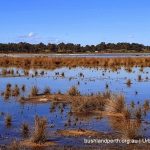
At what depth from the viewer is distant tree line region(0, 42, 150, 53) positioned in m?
132

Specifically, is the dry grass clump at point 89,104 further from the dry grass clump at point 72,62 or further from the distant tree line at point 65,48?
the distant tree line at point 65,48

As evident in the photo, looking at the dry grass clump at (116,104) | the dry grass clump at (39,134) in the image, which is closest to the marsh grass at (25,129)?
the dry grass clump at (39,134)

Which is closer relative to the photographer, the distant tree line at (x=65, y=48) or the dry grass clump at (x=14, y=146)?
the dry grass clump at (x=14, y=146)

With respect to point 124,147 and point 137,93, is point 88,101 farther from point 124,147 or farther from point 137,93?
point 124,147

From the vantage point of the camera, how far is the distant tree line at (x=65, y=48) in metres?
132

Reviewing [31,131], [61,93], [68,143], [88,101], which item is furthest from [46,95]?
[68,143]

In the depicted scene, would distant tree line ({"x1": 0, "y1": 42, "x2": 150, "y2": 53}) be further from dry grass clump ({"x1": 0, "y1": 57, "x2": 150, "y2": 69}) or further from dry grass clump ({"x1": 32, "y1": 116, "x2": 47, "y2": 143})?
dry grass clump ({"x1": 32, "y1": 116, "x2": 47, "y2": 143})

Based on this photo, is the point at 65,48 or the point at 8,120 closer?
the point at 8,120

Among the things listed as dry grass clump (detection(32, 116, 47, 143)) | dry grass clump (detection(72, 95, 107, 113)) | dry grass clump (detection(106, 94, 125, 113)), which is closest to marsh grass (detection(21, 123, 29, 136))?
dry grass clump (detection(32, 116, 47, 143))

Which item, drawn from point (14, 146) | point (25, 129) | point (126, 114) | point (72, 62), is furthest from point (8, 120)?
point (72, 62)

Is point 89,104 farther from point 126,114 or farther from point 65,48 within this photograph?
point 65,48

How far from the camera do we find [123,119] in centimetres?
1405

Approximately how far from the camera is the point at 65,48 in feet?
461

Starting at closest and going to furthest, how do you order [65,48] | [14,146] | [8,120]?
1. [14,146]
2. [8,120]
3. [65,48]
